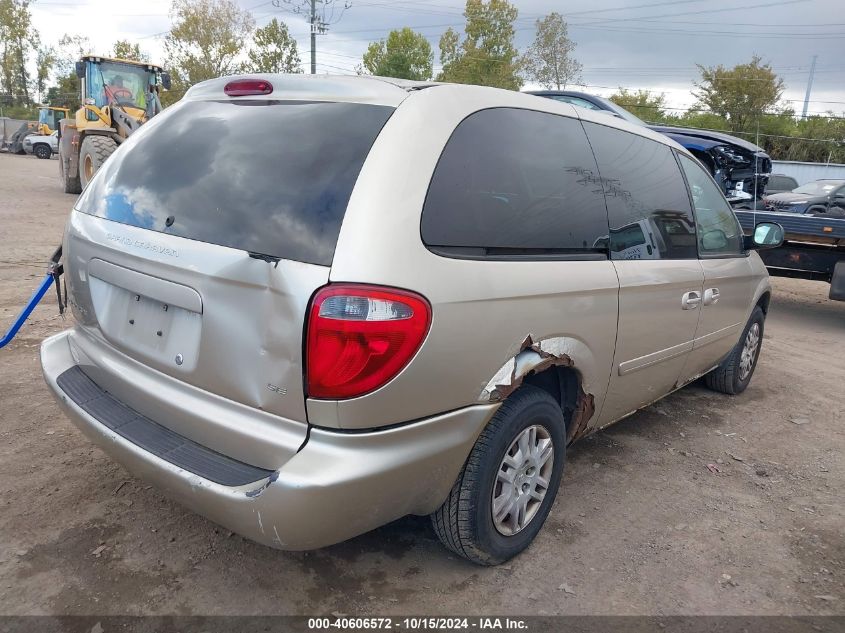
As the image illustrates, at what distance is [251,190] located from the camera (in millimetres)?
2191

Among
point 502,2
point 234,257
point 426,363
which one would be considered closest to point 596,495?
point 426,363

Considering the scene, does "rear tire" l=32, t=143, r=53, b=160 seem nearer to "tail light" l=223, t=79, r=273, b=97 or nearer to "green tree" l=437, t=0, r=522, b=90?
"green tree" l=437, t=0, r=522, b=90

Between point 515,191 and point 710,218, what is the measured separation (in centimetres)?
205

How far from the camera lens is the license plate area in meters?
2.18

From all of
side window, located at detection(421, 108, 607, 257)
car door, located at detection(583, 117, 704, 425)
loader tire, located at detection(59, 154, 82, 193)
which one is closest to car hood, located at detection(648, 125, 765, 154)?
car door, located at detection(583, 117, 704, 425)

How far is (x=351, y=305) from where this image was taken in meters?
1.92

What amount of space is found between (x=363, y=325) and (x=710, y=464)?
2756 mm

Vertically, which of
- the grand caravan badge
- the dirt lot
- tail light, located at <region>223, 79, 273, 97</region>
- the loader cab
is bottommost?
the dirt lot

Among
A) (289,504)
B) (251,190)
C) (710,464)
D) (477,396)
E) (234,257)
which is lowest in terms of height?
(710,464)

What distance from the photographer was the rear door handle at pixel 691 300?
135 inches

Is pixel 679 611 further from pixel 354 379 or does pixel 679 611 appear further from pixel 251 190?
pixel 251 190

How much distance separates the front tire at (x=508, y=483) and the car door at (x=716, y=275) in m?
1.48

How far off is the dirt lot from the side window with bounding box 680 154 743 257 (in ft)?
3.94

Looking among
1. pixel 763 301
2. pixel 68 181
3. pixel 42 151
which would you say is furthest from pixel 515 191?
pixel 42 151
